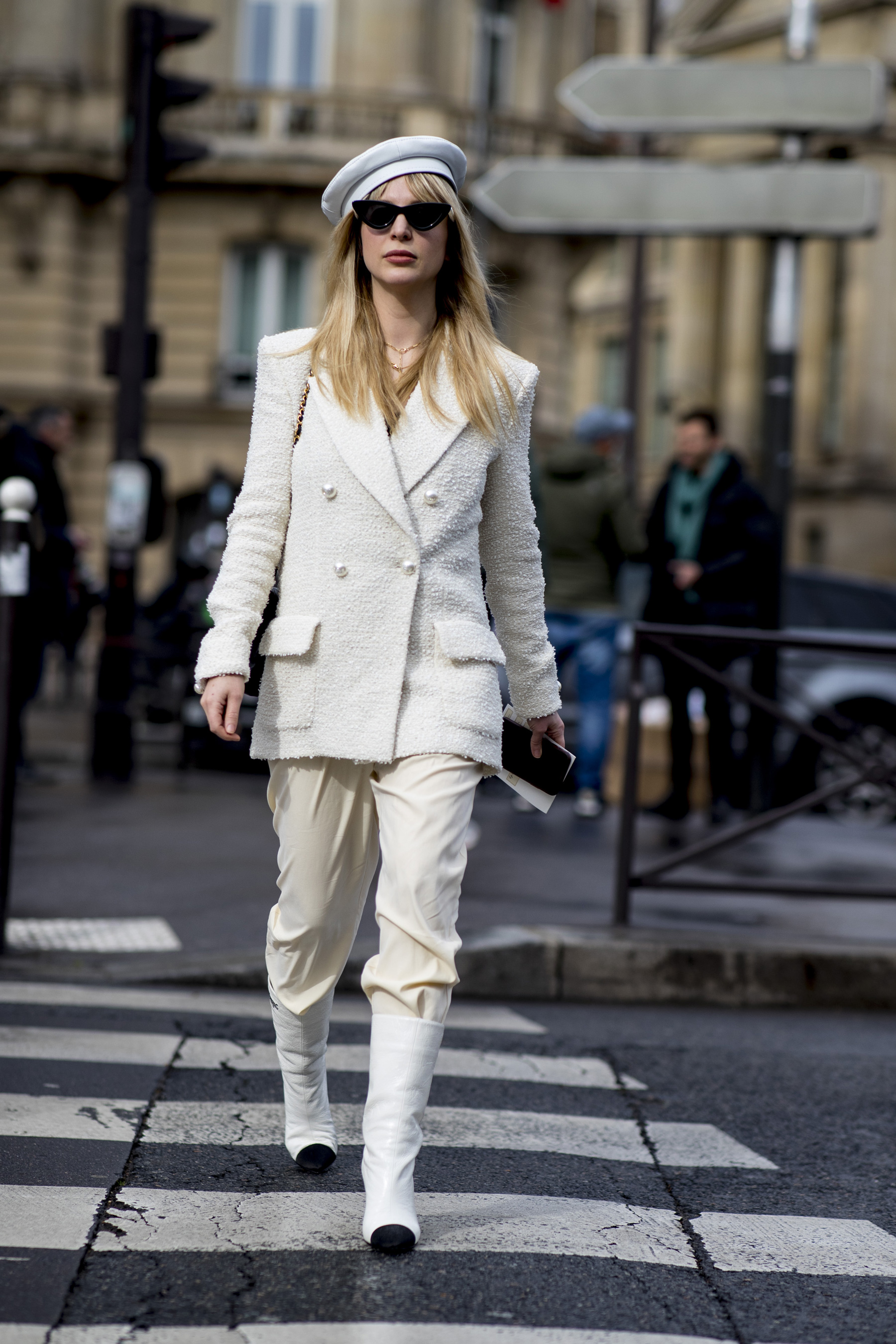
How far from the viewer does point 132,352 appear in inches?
417

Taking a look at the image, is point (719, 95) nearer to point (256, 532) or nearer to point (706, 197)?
point (706, 197)

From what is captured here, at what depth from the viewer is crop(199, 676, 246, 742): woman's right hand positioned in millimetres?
3176

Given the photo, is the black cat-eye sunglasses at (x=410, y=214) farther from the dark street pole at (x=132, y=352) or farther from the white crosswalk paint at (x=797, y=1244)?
the dark street pole at (x=132, y=352)

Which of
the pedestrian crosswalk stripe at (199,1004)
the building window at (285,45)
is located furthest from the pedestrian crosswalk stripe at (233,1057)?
the building window at (285,45)

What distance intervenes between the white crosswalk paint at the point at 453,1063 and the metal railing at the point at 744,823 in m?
1.57

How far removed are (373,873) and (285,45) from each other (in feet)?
84.8

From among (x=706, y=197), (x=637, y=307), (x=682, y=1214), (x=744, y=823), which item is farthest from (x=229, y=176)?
(x=682, y=1214)

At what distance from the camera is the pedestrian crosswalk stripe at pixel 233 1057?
4449 mm

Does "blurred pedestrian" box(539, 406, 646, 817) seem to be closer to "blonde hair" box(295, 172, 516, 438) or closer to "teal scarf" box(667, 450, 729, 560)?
"teal scarf" box(667, 450, 729, 560)

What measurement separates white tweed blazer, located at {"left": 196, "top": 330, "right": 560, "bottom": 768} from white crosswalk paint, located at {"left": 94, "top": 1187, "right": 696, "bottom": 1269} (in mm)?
808

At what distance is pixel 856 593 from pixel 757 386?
101 feet

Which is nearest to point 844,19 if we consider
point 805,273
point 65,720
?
point 805,273

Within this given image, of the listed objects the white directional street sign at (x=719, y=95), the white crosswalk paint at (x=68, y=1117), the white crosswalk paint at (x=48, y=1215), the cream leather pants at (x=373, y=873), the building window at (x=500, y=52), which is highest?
the building window at (x=500, y=52)

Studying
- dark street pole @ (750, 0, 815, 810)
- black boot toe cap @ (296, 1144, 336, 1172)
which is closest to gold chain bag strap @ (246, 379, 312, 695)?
black boot toe cap @ (296, 1144, 336, 1172)
